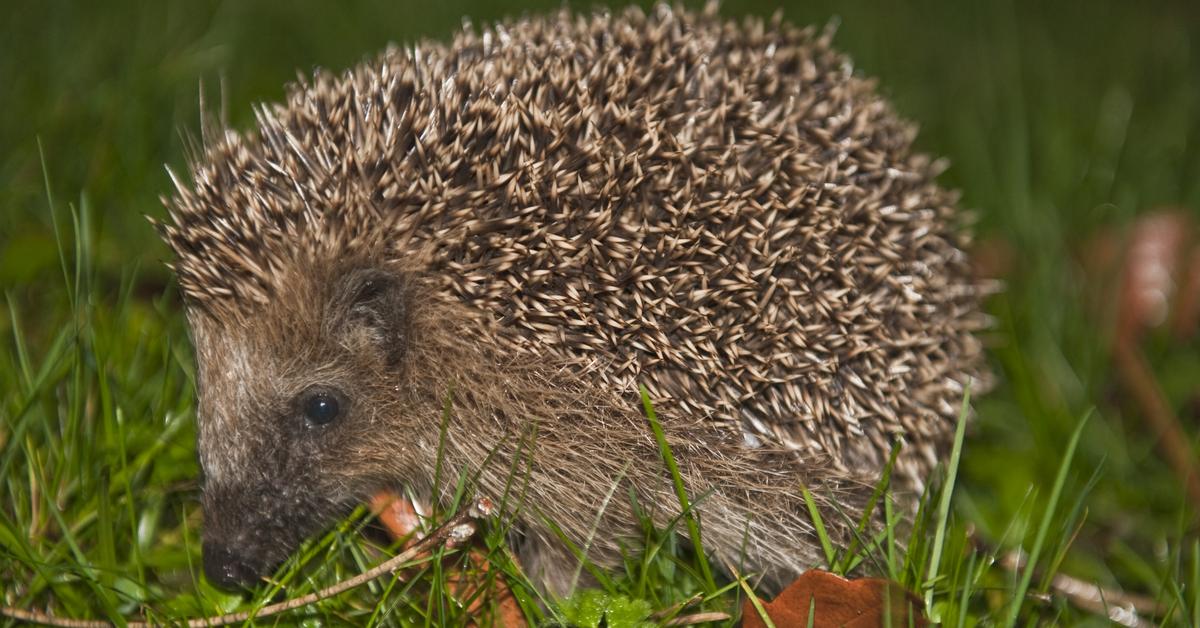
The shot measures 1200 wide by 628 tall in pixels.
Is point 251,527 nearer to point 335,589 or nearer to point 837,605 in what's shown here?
point 335,589

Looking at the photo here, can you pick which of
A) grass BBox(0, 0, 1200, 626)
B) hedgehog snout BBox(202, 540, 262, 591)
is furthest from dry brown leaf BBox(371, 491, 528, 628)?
hedgehog snout BBox(202, 540, 262, 591)

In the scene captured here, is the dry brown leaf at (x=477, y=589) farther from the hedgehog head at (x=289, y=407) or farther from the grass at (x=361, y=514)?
the hedgehog head at (x=289, y=407)

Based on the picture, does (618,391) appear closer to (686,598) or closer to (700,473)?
(700,473)

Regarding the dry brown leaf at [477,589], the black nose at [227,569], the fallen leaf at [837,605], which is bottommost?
the black nose at [227,569]

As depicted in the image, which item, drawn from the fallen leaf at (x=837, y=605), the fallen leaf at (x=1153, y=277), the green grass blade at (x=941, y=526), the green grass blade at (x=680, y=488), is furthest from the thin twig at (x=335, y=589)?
the fallen leaf at (x=1153, y=277)

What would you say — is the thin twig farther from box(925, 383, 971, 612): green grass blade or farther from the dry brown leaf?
box(925, 383, 971, 612): green grass blade
